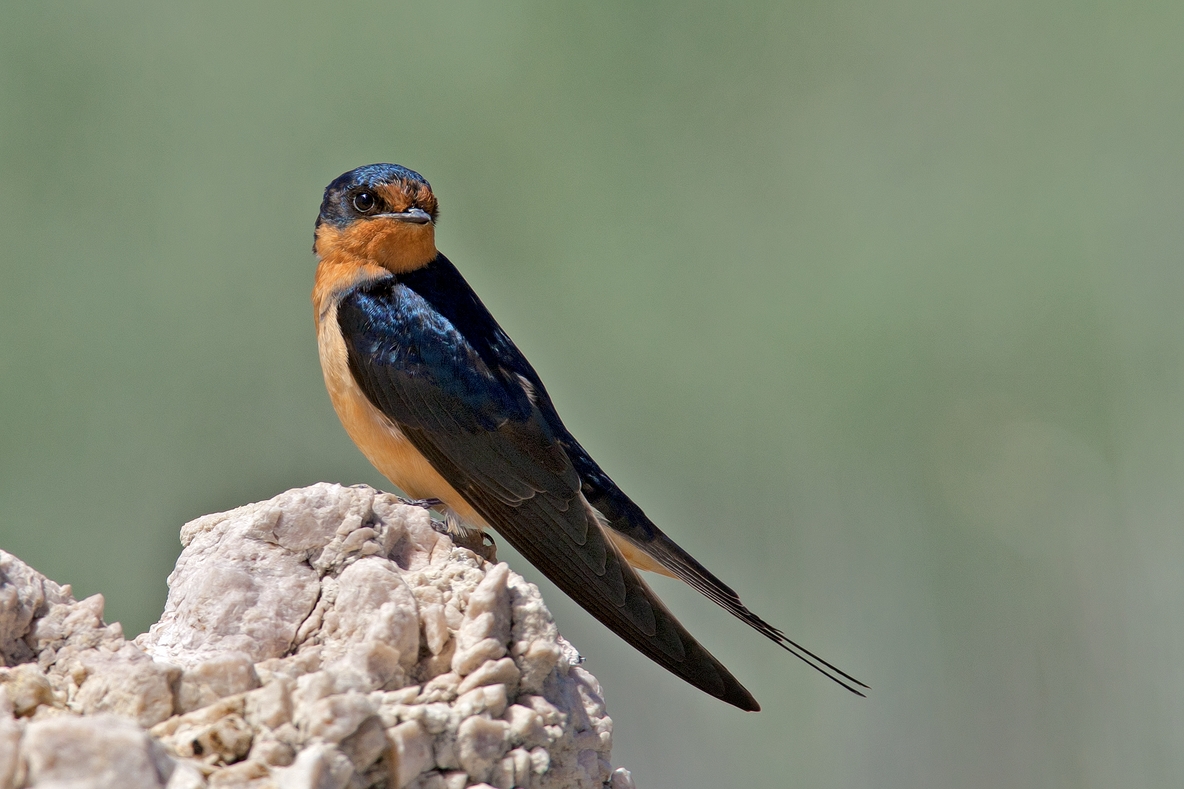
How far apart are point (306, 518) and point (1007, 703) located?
4.49 metres

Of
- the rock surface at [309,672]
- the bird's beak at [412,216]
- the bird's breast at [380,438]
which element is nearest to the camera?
the rock surface at [309,672]

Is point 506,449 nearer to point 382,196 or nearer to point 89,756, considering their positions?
point 382,196

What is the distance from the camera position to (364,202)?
2896 mm

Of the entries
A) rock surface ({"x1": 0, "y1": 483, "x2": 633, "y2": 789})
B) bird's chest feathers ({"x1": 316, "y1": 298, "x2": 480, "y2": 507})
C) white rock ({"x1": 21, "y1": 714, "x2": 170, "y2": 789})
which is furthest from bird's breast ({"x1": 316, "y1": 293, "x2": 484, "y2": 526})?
white rock ({"x1": 21, "y1": 714, "x2": 170, "y2": 789})

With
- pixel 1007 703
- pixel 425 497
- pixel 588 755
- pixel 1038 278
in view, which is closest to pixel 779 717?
pixel 1007 703

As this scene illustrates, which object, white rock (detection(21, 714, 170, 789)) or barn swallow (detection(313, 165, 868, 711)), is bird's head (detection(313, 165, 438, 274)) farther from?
white rock (detection(21, 714, 170, 789))

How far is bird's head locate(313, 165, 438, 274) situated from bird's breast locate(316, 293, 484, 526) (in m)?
0.19

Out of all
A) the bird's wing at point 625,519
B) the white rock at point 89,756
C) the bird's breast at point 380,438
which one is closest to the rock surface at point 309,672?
the white rock at point 89,756

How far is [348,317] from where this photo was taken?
9.09ft

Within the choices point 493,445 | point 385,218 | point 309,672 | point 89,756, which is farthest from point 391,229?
point 89,756

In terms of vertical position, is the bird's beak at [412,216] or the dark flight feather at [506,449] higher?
the bird's beak at [412,216]

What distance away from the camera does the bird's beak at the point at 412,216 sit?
2801 millimetres

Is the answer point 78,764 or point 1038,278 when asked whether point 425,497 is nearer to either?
point 78,764

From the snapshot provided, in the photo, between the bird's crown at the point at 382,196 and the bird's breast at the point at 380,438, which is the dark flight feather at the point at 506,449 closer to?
the bird's breast at the point at 380,438
